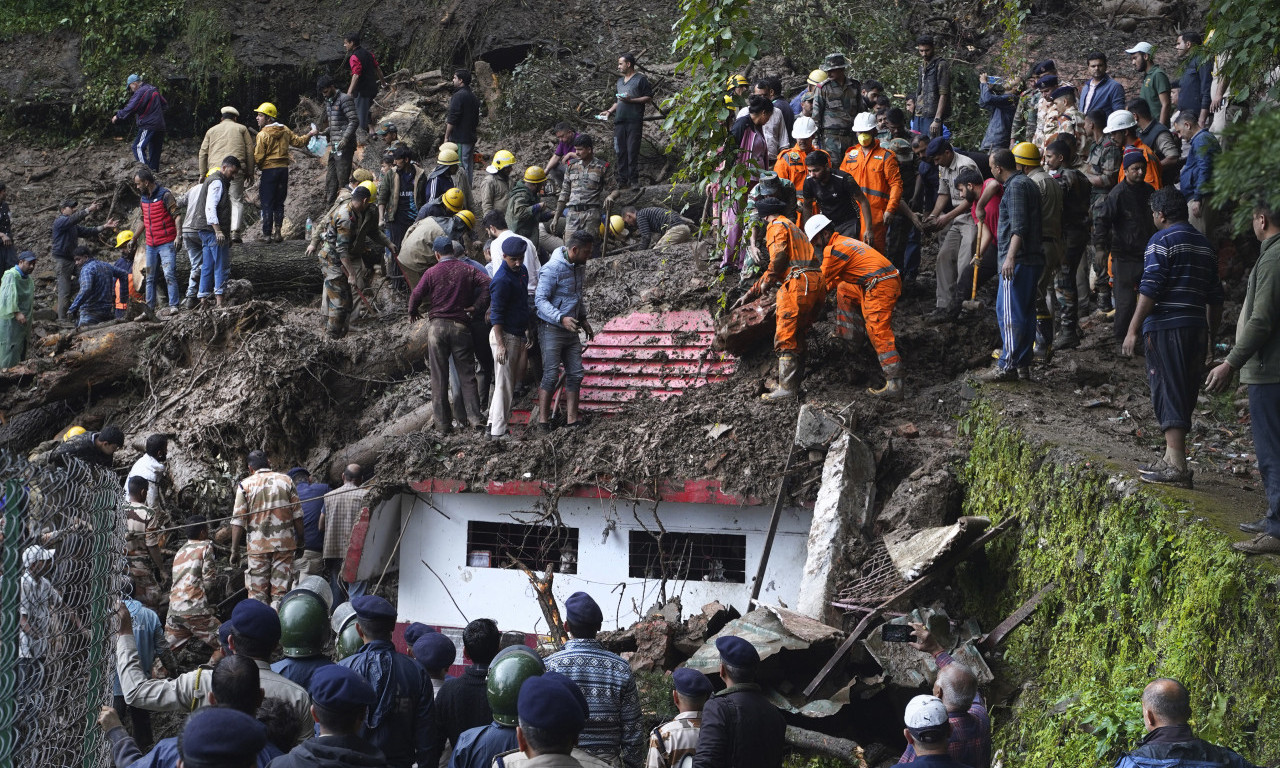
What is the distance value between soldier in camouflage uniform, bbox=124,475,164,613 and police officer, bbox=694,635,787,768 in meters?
6.39

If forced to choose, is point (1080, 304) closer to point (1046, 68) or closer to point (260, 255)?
point (1046, 68)

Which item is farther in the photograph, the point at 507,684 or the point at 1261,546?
the point at 1261,546

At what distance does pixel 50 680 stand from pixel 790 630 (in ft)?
15.8

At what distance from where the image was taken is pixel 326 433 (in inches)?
536

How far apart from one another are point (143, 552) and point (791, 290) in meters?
6.30

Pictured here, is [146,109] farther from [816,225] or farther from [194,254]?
[816,225]

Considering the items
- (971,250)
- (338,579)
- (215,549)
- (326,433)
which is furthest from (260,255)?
(971,250)

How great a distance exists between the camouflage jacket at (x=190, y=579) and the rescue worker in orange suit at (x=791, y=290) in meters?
5.20

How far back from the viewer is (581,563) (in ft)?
36.0

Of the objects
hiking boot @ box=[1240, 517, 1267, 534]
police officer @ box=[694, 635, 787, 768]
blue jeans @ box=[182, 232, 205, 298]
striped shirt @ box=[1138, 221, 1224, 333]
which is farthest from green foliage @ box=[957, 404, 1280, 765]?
blue jeans @ box=[182, 232, 205, 298]

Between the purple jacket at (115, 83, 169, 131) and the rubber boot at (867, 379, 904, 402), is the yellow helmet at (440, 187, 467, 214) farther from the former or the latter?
the purple jacket at (115, 83, 169, 131)

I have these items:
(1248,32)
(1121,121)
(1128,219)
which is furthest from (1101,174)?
(1248,32)

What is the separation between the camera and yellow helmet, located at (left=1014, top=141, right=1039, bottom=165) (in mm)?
10562

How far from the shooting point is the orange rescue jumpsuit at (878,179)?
1223 cm
